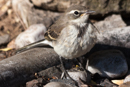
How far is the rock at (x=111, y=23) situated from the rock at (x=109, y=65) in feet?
5.91

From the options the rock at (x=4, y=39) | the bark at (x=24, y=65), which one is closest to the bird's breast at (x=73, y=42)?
the bark at (x=24, y=65)

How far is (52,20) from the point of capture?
7.86 m

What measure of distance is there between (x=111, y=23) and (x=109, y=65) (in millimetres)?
2335

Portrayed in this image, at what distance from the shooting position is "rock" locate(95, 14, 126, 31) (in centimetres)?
750

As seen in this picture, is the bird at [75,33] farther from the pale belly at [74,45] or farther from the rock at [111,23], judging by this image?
the rock at [111,23]

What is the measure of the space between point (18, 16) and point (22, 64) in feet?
13.2

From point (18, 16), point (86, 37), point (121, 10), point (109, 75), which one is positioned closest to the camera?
point (86, 37)

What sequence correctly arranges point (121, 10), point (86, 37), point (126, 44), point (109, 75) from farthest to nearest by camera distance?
point (121, 10) < point (126, 44) < point (109, 75) < point (86, 37)

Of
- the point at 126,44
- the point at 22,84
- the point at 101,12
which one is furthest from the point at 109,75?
the point at 101,12

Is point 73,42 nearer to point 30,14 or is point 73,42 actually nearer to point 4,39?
point 30,14

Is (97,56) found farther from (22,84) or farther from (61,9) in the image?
(61,9)

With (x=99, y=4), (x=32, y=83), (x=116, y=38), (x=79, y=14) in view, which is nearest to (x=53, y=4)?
(x=99, y=4)

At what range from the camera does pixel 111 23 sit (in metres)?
7.64

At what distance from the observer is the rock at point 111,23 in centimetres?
750
